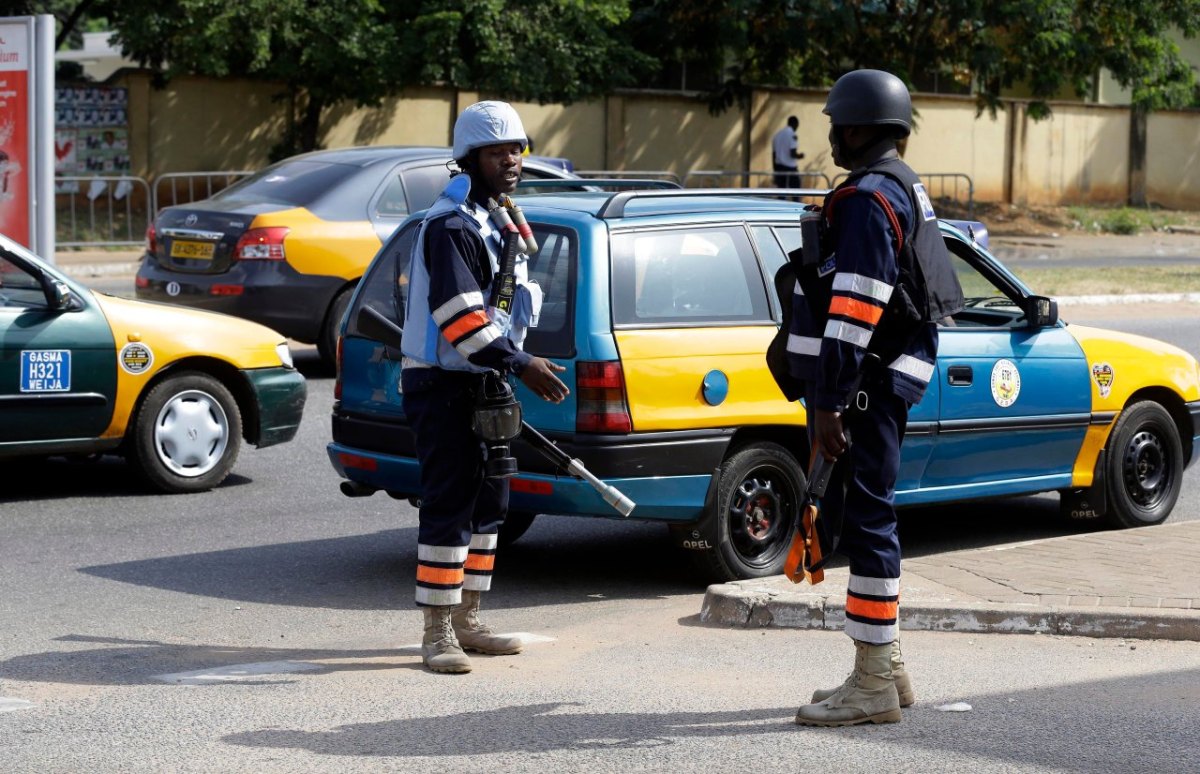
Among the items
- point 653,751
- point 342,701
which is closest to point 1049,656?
point 653,751

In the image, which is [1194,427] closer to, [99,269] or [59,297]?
[59,297]

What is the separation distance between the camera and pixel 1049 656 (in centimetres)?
616

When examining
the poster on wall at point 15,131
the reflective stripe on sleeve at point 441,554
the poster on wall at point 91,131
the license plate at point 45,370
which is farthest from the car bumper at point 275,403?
the poster on wall at point 91,131

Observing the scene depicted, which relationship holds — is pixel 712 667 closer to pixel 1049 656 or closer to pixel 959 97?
pixel 1049 656

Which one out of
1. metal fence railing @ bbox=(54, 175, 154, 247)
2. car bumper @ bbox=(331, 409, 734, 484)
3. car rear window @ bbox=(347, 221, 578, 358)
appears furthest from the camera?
metal fence railing @ bbox=(54, 175, 154, 247)

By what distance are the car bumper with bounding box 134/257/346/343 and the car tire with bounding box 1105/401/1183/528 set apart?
642 centimetres

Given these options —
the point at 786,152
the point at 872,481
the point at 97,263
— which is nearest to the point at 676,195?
the point at 872,481

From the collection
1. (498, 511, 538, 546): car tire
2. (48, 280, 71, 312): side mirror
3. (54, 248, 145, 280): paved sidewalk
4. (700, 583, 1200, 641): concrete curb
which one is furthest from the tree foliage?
(700, 583, 1200, 641): concrete curb

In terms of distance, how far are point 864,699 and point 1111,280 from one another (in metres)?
18.4

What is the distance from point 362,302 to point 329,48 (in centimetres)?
1951

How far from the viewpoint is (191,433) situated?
932cm

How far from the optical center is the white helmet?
5.74 meters

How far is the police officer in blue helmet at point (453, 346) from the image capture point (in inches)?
225

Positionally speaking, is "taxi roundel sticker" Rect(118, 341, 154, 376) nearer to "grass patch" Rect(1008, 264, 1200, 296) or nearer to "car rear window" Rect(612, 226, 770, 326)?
"car rear window" Rect(612, 226, 770, 326)
